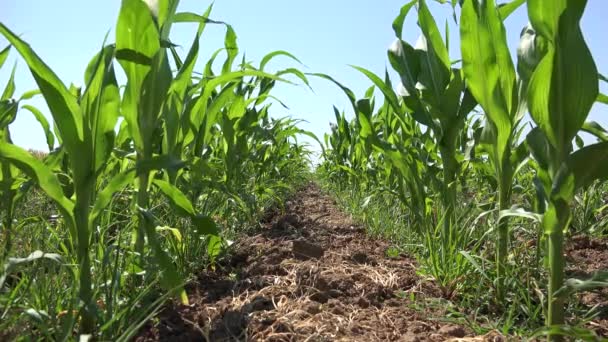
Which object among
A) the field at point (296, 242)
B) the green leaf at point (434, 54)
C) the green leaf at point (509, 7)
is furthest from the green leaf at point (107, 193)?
the green leaf at point (509, 7)

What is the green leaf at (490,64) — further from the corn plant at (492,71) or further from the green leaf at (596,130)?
the green leaf at (596,130)

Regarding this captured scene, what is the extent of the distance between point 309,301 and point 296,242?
694 millimetres

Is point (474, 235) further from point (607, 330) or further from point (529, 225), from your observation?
point (607, 330)

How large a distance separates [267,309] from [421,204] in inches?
34.5

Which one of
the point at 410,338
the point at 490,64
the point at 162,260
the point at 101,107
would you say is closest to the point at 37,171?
the point at 101,107

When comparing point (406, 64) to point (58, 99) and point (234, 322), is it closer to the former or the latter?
point (234, 322)

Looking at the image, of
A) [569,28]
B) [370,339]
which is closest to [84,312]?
[370,339]

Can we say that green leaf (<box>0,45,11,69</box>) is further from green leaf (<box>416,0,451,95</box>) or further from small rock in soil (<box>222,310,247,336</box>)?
green leaf (<box>416,0,451,95</box>)

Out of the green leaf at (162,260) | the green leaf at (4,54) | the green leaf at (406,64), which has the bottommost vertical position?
the green leaf at (162,260)

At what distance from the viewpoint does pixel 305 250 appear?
7.23ft

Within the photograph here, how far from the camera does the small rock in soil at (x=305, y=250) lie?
2.17m

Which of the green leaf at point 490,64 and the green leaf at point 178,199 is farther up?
the green leaf at point 490,64

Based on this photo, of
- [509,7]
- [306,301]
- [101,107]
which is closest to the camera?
[101,107]

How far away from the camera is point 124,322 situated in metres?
1.15
